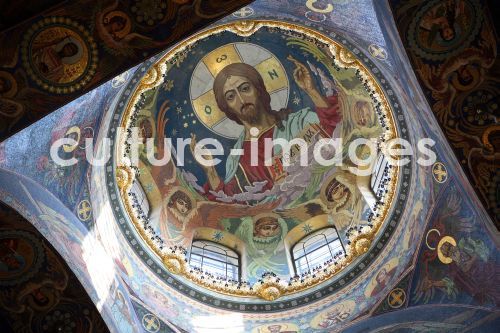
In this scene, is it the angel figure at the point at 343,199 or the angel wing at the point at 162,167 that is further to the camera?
the angel wing at the point at 162,167

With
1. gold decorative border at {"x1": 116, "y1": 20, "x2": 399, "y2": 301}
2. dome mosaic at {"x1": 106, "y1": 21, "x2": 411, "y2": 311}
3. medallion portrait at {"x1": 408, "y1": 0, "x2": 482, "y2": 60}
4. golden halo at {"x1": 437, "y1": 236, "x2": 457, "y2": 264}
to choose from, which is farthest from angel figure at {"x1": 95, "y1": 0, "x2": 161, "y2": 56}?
golden halo at {"x1": 437, "y1": 236, "x2": 457, "y2": 264}

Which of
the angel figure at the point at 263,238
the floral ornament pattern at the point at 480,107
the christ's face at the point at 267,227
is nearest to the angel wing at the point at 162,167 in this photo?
the angel figure at the point at 263,238

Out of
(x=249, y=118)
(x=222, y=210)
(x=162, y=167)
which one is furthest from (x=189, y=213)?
(x=249, y=118)

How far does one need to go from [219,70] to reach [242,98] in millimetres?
955

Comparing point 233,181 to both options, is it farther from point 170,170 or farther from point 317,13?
point 317,13

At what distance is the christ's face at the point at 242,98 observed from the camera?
15820 mm

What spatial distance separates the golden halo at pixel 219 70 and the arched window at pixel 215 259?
9.63 feet

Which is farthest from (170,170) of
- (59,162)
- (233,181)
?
(59,162)

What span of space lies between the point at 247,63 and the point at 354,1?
4953mm

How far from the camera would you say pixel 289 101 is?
1584cm

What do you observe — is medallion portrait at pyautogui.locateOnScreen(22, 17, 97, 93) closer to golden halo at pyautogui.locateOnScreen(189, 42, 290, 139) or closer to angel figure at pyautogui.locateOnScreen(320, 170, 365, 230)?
golden halo at pyautogui.locateOnScreen(189, 42, 290, 139)

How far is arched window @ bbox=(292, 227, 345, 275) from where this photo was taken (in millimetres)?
14188

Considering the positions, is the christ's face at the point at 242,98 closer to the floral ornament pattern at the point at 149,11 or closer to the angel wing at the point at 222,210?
the angel wing at the point at 222,210

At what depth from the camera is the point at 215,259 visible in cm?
1470
